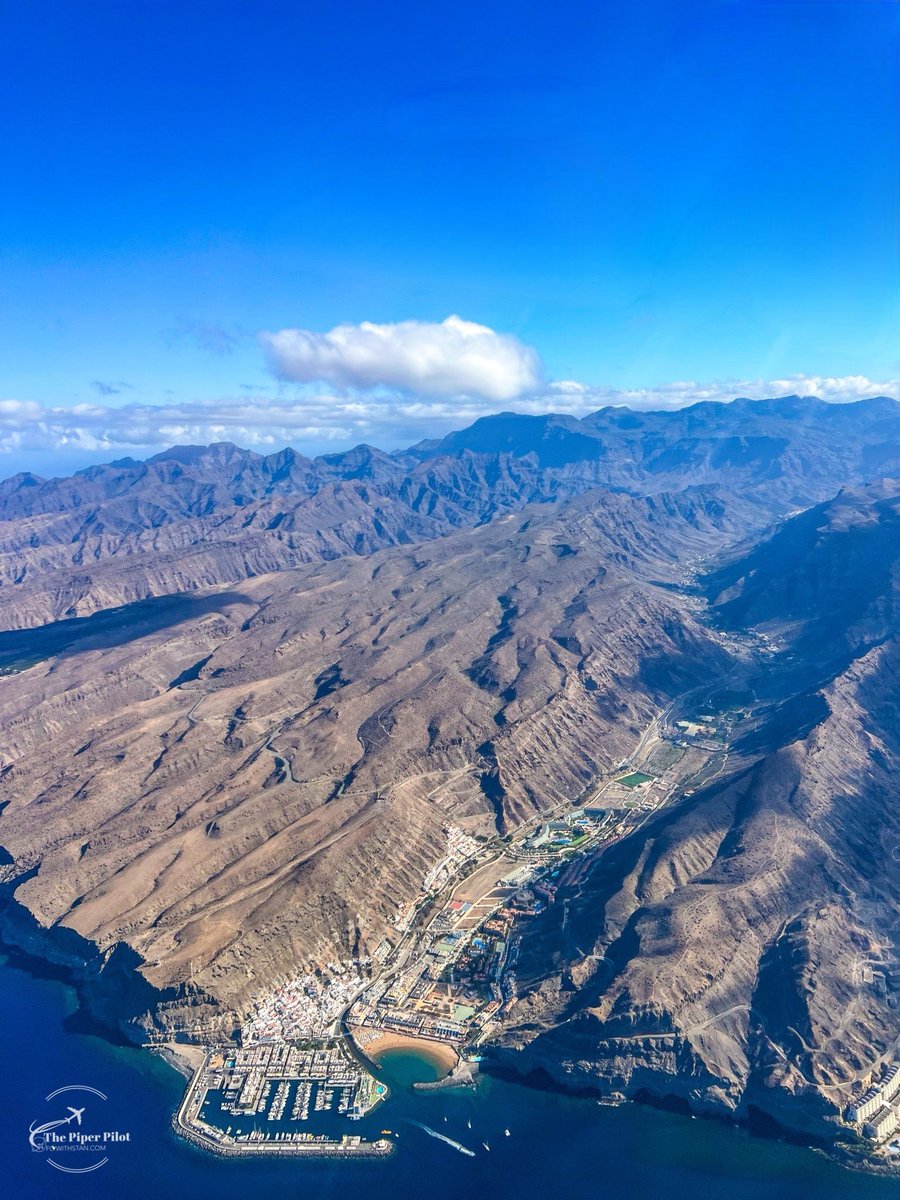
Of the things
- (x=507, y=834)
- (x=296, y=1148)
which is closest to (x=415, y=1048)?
(x=296, y=1148)

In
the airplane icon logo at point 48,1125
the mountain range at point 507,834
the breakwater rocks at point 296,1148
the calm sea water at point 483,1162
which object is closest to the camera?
the calm sea water at point 483,1162

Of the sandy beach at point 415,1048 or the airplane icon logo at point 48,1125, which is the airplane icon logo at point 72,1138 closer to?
the airplane icon logo at point 48,1125

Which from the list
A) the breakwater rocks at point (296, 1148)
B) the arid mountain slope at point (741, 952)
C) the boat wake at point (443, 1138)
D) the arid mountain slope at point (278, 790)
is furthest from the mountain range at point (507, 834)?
the breakwater rocks at point (296, 1148)

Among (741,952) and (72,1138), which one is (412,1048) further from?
(741,952)

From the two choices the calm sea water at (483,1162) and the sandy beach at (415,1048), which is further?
the sandy beach at (415,1048)

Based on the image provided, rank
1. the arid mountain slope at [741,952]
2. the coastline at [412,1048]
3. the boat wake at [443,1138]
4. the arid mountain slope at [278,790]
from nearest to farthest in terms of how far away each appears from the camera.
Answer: the boat wake at [443,1138] < the arid mountain slope at [741,952] < the coastline at [412,1048] < the arid mountain slope at [278,790]

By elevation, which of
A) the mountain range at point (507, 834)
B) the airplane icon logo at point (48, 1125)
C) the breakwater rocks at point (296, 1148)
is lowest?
the airplane icon logo at point (48, 1125)

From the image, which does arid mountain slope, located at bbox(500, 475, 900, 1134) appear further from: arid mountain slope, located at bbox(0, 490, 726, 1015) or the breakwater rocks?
arid mountain slope, located at bbox(0, 490, 726, 1015)
